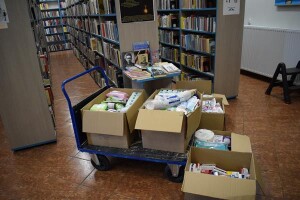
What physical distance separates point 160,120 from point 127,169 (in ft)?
2.30

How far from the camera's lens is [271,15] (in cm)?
409

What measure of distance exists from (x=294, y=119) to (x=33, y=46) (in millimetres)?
3104

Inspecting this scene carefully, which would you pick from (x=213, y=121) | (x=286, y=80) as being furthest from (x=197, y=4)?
(x=213, y=121)

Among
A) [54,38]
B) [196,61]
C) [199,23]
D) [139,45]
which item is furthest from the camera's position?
[54,38]

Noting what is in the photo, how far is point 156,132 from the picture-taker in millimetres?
1970

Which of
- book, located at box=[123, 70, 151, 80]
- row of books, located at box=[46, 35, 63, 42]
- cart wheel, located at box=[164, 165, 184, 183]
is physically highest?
row of books, located at box=[46, 35, 63, 42]

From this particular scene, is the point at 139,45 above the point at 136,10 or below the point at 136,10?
below

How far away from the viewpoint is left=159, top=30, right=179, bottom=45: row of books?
466 centimetres

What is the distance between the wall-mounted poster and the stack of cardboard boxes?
3.47 ft

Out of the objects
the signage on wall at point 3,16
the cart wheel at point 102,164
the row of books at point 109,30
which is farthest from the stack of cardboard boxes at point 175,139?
the row of books at point 109,30

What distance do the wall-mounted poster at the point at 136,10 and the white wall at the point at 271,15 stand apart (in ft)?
7.84

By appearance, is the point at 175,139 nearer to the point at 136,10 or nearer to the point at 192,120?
the point at 192,120

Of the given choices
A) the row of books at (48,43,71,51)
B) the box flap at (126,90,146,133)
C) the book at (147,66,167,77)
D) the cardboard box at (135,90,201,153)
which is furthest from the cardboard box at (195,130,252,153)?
the row of books at (48,43,71,51)

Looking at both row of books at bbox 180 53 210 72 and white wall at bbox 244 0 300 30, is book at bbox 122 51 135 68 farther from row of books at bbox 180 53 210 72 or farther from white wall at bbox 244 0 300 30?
white wall at bbox 244 0 300 30
